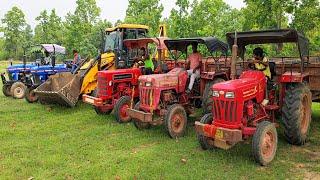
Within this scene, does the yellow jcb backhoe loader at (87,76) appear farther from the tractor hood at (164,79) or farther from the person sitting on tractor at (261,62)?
the person sitting on tractor at (261,62)

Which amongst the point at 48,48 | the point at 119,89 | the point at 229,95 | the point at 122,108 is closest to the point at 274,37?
the point at 229,95

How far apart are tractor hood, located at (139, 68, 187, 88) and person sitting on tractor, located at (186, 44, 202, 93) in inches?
8.4

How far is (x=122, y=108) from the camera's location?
31.4 feet

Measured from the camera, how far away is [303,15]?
1744cm

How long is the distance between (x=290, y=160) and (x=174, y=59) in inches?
181

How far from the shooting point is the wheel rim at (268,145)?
20.7 ft

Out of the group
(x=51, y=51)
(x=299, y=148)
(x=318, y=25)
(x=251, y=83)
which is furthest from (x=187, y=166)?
(x=318, y=25)

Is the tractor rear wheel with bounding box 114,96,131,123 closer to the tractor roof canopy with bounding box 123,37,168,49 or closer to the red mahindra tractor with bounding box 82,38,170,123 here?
the red mahindra tractor with bounding box 82,38,170,123

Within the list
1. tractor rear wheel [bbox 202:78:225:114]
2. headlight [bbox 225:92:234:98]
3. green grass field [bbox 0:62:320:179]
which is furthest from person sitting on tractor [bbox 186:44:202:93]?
headlight [bbox 225:92:234:98]

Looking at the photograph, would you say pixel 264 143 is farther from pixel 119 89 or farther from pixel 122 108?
pixel 119 89

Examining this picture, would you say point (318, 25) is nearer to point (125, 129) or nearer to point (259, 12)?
point (259, 12)

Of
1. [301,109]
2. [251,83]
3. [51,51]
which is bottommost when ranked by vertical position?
[301,109]

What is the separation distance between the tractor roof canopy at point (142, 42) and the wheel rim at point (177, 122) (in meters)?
2.47

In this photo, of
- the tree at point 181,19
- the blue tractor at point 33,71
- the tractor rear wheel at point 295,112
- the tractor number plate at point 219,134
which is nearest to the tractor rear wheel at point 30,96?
the blue tractor at point 33,71
